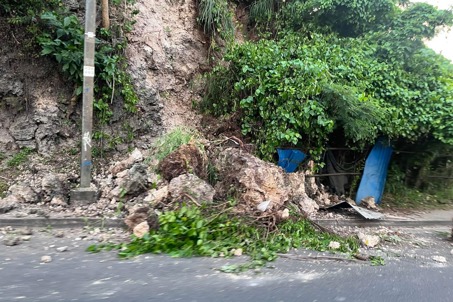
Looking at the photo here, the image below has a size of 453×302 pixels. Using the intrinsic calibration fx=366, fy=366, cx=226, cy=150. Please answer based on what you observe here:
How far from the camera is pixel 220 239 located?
5.10 metres

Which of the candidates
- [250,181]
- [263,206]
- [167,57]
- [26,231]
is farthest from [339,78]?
[26,231]

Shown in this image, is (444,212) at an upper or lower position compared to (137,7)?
lower

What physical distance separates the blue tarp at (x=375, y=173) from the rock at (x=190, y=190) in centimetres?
395

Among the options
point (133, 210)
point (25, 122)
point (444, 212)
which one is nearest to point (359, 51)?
point (444, 212)

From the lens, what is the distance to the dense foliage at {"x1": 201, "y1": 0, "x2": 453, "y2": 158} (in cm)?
691

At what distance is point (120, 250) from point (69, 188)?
2284mm

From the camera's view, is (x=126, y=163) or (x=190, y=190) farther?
(x=126, y=163)

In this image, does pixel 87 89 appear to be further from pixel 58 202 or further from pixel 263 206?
pixel 263 206

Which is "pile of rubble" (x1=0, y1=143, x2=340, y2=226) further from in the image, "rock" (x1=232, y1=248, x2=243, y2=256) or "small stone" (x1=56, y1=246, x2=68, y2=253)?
"small stone" (x1=56, y1=246, x2=68, y2=253)

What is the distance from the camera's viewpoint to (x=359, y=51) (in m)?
8.38

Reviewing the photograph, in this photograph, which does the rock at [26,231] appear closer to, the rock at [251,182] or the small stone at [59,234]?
the small stone at [59,234]

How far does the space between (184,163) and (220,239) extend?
1745mm

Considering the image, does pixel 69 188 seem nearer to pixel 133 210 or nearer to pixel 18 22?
pixel 133 210

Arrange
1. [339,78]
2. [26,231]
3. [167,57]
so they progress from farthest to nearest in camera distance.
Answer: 1. [167,57]
2. [339,78]
3. [26,231]
